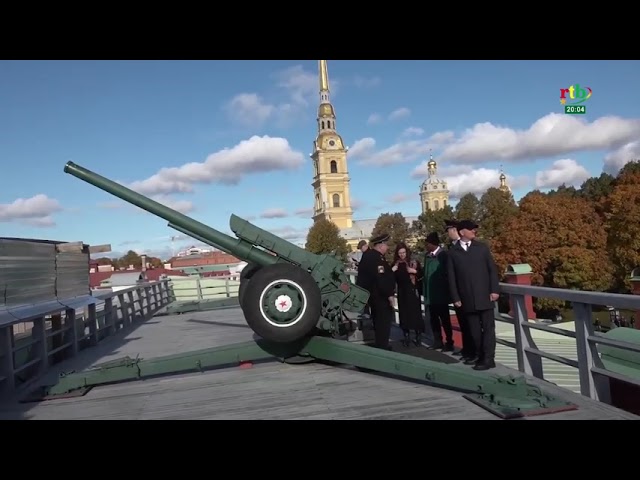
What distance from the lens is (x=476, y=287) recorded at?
5875 mm

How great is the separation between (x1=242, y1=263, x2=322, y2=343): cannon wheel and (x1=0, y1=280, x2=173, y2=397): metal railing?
265 cm

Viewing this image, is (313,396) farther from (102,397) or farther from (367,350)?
(102,397)

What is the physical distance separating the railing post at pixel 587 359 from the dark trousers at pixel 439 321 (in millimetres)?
2497

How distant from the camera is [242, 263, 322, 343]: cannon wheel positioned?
5.94 meters

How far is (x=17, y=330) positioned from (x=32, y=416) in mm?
3341

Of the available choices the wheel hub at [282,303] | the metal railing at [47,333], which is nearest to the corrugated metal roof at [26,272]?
the metal railing at [47,333]

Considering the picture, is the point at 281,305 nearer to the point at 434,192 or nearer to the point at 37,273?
the point at 37,273

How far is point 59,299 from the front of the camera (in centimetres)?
933

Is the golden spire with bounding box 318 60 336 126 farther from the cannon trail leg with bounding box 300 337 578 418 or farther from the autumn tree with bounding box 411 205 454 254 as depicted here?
the cannon trail leg with bounding box 300 337 578 418

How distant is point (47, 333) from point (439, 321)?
5503 mm

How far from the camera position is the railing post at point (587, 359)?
4.82 metres

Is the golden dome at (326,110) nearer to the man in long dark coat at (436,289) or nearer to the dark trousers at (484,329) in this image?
the man in long dark coat at (436,289)

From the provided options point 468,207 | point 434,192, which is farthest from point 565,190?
point 434,192

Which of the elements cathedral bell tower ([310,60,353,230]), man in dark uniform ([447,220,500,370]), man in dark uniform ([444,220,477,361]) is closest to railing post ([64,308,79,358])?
man in dark uniform ([444,220,477,361])
